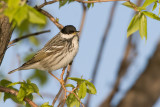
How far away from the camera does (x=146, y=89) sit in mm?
10188

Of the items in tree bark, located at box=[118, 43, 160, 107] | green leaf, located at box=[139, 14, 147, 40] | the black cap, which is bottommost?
tree bark, located at box=[118, 43, 160, 107]

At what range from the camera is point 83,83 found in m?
4.16

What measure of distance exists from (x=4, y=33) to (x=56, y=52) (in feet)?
7.40

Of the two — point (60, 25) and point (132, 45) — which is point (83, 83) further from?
point (132, 45)

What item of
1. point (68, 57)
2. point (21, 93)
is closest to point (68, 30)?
point (68, 57)

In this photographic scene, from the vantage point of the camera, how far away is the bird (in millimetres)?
6684

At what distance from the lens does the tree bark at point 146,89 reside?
10.0 m

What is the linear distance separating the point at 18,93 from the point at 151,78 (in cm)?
673

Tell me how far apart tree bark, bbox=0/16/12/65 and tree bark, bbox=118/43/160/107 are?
5.79 m

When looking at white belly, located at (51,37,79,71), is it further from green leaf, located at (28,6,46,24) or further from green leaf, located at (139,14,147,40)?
green leaf, located at (28,6,46,24)

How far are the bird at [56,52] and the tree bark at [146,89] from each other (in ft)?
12.1

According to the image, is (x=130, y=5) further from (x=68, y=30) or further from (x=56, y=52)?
(x=56, y=52)

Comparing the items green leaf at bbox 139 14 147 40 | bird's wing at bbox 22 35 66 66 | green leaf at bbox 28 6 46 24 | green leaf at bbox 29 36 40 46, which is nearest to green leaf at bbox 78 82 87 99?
green leaf at bbox 139 14 147 40

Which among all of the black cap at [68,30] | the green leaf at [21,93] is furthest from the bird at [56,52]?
the green leaf at [21,93]
